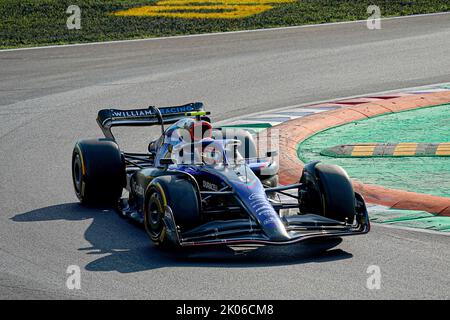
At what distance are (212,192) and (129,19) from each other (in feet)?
56.6

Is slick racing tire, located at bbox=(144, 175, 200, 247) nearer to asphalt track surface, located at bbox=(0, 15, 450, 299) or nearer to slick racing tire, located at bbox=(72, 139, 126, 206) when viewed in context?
asphalt track surface, located at bbox=(0, 15, 450, 299)

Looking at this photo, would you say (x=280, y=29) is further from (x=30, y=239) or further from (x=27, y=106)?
(x=30, y=239)

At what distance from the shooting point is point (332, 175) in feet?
33.8

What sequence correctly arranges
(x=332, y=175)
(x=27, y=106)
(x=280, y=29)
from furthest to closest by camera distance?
(x=280, y=29), (x=27, y=106), (x=332, y=175)

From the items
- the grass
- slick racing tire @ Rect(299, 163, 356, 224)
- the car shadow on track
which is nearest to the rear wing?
the car shadow on track

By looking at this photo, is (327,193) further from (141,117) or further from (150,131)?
(150,131)

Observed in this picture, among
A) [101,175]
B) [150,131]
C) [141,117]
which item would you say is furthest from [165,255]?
[150,131]

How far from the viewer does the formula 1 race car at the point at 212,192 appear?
9.56 meters

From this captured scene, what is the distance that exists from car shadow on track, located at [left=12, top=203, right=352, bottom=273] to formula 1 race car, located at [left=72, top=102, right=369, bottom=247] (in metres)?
0.16

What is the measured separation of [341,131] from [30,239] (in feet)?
20.9

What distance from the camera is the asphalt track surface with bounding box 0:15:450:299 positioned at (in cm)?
879

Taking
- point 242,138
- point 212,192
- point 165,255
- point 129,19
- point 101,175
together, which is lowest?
point 165,255

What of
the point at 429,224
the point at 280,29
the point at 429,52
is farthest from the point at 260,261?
the point at 280,29

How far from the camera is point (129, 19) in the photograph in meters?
26.5
